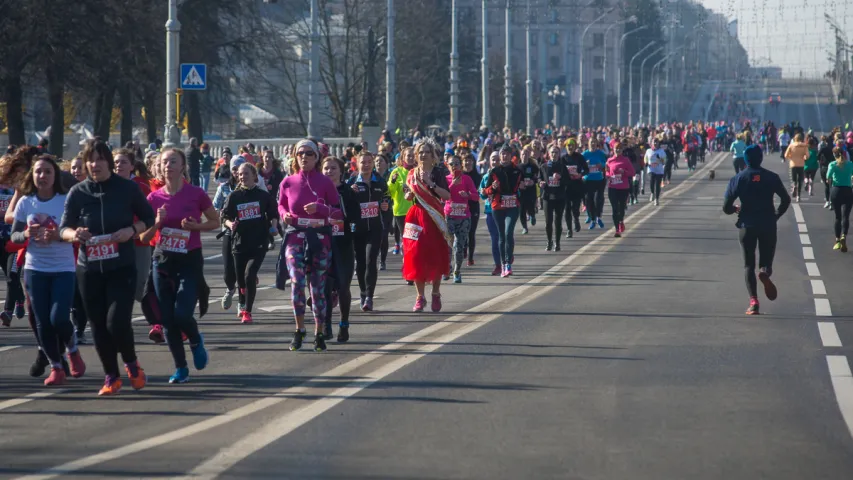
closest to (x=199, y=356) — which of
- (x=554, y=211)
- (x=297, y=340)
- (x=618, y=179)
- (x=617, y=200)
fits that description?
(x=297, y=340)

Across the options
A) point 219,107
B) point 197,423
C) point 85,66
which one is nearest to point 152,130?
point 219,107

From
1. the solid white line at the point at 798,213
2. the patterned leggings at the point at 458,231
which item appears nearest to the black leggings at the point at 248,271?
the patterned leggings at the point at 458,231

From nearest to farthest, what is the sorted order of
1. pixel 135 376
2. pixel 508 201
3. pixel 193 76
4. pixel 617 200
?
pixel 135 376 < pixel 508 201 < pixel 617 200 < pixel 193 76

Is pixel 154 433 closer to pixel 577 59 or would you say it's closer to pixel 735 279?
pixel 735 279

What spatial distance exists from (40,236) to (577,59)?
13744 cm

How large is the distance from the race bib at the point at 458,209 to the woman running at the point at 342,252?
5.11m

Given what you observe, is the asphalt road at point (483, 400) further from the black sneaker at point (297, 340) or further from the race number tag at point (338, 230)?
the race number tag at point (338, 230)

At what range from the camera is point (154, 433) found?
8.39 meters

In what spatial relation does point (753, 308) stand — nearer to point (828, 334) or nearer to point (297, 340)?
point (828, 334)

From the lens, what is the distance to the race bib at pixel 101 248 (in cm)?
963

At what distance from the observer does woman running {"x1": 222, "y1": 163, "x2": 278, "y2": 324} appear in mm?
14461

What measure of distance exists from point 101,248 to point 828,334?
21.9ft

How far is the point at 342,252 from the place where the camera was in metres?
→ 13.0

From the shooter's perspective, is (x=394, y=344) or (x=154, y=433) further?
(x=394, y=344)
